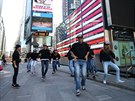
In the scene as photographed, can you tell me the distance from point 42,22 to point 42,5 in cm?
885

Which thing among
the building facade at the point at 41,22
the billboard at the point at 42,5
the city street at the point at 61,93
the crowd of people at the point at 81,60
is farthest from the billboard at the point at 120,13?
the billboard at the point at 42,5

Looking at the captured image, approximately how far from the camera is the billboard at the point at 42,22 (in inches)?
2606

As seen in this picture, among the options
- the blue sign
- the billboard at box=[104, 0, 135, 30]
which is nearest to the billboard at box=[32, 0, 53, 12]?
the blue sign

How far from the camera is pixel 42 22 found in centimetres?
6675

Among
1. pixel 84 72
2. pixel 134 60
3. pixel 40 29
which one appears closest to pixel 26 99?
pixel 84 72

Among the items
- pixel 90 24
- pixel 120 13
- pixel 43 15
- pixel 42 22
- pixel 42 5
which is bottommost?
pixel 120 13

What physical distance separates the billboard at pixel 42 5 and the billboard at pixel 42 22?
2.20 meters

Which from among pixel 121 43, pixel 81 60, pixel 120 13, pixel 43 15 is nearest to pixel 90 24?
pixel 121 43

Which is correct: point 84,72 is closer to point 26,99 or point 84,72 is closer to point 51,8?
point 26,99

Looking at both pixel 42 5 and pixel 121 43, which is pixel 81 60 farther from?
pixel 42 5

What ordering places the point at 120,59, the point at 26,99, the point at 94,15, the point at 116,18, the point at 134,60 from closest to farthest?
the point at 26,99 → the point at 134,60 → the point at 116,18 → the point at 120,59 → the point at 94,15

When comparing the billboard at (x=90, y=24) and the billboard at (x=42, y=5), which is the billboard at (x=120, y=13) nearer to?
the billboard at (x=90, y=24)

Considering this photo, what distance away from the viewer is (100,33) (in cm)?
1488

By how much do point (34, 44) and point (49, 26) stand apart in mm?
9976
